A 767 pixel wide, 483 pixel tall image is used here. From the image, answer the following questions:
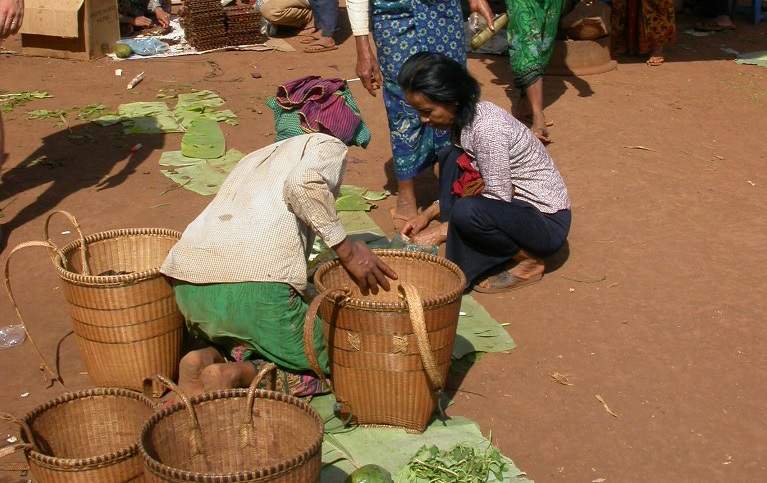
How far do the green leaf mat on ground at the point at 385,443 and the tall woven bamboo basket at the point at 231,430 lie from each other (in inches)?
13.0

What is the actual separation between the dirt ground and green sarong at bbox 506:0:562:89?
0.50 meters

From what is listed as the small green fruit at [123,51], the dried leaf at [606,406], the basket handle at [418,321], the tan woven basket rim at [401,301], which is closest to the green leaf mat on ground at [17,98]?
the small green fruit at [123,51]

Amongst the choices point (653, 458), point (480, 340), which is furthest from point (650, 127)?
point (653, 458)

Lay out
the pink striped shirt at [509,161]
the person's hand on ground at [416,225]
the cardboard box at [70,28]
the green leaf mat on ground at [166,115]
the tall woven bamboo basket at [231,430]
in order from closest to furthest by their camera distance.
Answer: the tall woven bamboo basket at [231,430] → the pink striped shirt at [509,161] → the person's hand on ground at [416,225] → the green leaf mat on ground at [166,115] → the cardboard box at [70,28]

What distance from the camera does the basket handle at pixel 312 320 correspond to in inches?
123

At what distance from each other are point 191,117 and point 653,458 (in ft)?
16.3

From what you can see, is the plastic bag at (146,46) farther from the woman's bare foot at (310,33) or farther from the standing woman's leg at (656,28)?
the standing woman's leg at (656,28)

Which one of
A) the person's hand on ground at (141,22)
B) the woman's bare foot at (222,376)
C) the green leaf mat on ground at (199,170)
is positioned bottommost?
the green leaf mat on ground at (199,170)

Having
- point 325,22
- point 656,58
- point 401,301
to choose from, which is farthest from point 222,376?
point 325,22

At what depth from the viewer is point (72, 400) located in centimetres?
313

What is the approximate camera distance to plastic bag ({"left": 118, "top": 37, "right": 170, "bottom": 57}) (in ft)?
30.6

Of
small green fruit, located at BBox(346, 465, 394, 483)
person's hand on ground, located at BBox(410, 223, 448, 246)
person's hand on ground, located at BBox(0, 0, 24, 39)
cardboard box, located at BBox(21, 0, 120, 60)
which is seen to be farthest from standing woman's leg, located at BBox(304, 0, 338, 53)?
small green fruit, located at BBox(346, 465, 394, 483)

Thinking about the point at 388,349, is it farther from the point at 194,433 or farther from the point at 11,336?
the point at 11,336

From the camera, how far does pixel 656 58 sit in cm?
830
